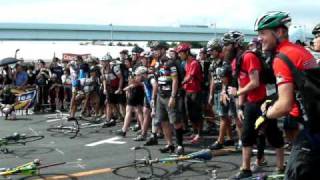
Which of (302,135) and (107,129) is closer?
(302,135)

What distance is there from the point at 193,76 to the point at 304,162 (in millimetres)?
6223

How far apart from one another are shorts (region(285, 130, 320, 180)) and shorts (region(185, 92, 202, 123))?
6.21m

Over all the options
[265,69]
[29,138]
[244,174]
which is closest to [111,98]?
[29,138]

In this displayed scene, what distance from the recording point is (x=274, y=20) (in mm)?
3781

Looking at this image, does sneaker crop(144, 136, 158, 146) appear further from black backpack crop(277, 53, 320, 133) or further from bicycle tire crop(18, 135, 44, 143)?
black backpack crop(277, 53, 320, 133)

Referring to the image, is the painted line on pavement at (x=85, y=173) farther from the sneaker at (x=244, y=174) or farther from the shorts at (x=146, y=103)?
the shorts at (x=146, y=103)

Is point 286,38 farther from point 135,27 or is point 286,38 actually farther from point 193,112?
point 135,27

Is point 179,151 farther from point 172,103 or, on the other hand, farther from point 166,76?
point 166,76

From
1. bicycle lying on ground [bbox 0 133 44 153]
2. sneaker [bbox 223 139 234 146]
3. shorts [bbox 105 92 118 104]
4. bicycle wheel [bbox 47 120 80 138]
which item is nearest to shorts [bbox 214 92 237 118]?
sneaker [bbox 223 139 234 146]

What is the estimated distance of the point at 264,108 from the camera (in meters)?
3.92

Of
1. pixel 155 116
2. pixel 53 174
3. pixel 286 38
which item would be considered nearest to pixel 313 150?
pixel 286 38

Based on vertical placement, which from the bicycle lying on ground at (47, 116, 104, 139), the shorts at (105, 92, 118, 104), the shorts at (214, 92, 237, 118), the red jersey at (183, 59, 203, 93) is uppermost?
the red jersey at (183, 59, 203, 93)

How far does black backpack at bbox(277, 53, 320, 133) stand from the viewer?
334cm

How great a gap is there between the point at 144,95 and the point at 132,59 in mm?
2267
